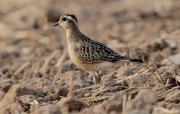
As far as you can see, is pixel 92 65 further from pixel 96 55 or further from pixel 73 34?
pixel 73 34

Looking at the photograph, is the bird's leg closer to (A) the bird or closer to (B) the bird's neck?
(A) the bird

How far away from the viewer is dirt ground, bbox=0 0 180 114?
643 cm

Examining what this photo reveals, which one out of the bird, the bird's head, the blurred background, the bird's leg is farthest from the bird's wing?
the blurred background

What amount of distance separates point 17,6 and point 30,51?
6310 mm

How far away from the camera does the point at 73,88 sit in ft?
25.0

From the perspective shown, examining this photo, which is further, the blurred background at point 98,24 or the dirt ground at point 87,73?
the blurred background at point 98,24

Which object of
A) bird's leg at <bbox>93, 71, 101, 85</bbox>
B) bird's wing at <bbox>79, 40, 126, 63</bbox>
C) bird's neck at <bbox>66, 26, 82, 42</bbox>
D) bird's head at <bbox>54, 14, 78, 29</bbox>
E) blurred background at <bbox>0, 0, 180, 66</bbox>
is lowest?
bird's leg at <bbox>93, 71, 101, 85</bbox>

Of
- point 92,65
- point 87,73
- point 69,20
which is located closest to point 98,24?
point 87,73

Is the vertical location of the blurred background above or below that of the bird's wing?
above

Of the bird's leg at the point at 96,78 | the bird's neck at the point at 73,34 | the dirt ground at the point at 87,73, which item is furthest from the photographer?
the bird's neck at the point at 73,34

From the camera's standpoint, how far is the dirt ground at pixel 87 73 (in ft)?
21.1

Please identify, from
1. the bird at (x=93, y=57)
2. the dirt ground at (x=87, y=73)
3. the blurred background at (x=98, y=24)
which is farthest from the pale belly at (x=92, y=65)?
the blurred background at (x=98, y=24)

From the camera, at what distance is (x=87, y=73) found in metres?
9.91

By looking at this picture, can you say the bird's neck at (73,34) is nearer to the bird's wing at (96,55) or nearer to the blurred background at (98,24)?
the bird's wing at (96,55)
